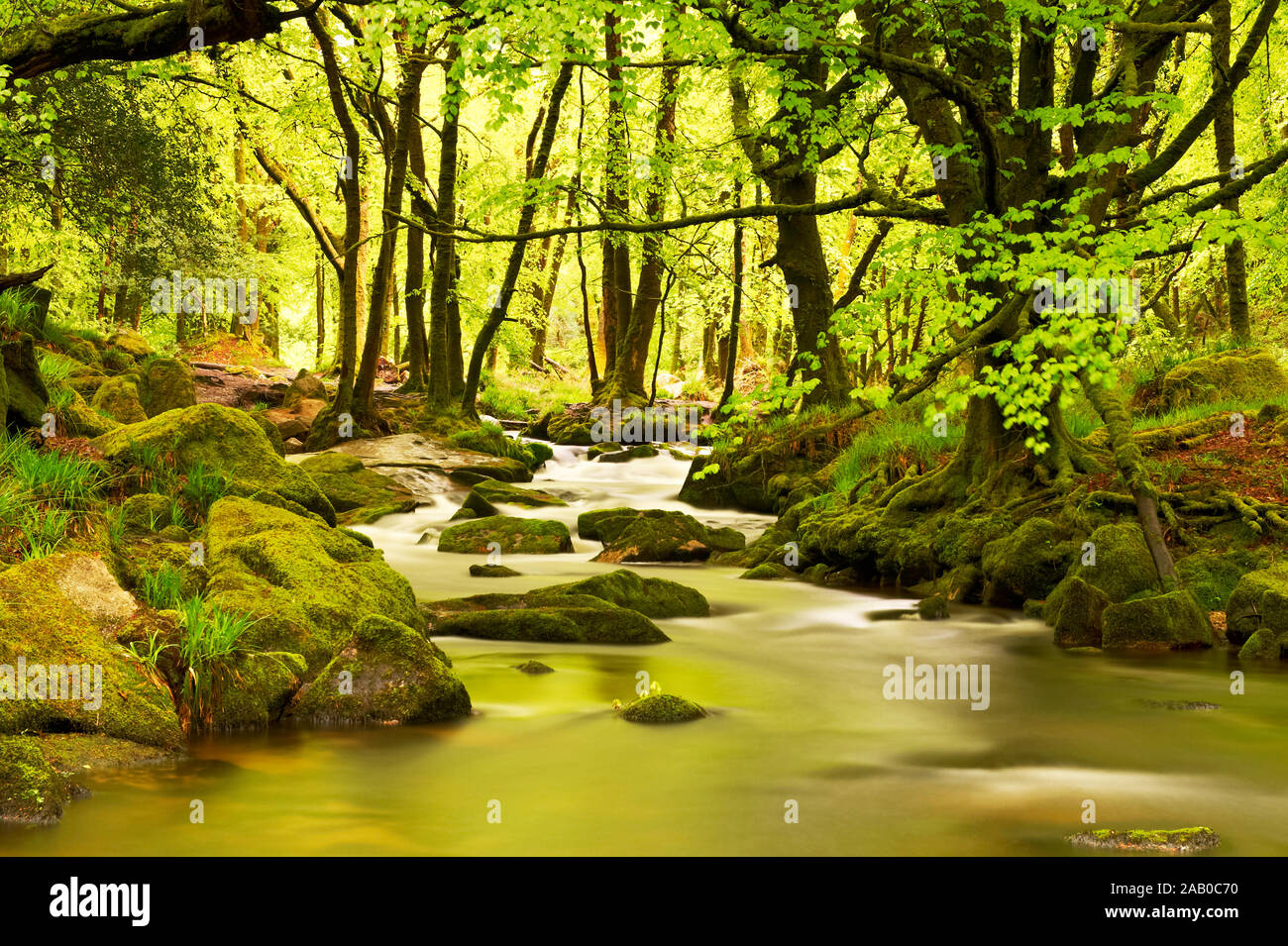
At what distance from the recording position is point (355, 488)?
17734mm

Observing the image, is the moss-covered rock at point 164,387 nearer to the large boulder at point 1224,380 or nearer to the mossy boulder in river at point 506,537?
the mossy boulder in river at point 506,537

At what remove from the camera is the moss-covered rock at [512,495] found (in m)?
18.8

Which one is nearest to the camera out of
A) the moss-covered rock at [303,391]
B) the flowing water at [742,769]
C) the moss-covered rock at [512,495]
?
the flowing water at [742,769]

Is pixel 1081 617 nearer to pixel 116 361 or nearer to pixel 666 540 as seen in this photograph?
pixel 666 540

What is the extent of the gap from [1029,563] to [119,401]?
36.8 feet

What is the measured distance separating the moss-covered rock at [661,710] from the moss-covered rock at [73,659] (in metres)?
2.90

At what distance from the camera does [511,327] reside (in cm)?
3158
